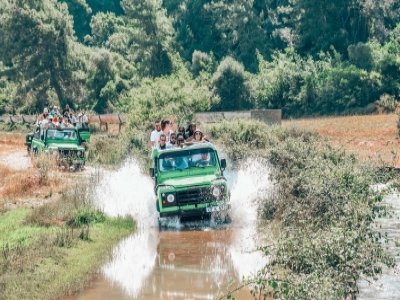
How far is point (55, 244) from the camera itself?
16109mm

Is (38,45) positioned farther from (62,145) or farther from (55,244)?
(55,244)

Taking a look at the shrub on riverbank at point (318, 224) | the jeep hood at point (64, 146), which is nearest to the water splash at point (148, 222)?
the shrub on riverbank at point (318, 224)

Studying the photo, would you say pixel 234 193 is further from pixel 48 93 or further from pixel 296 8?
pixel 296 8

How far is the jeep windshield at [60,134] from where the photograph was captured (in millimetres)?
31875

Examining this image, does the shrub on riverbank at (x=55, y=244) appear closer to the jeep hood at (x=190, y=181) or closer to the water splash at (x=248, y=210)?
the jeep hood at (x=190, y=181)

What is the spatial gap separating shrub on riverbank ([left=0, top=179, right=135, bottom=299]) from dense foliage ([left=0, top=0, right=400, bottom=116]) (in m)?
32.8

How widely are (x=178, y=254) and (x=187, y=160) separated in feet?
12.5

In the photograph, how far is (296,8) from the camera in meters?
72.8

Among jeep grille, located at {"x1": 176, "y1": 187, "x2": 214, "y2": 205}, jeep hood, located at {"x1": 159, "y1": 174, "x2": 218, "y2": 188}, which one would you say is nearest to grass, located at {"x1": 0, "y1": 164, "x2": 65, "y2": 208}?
jeep hood, located at {"x1": 159, "y1": 174, "x2": 218, "y2": 188}

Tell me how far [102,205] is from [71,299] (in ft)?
26.3

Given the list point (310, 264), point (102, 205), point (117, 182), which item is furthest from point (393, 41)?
point (310, 264)

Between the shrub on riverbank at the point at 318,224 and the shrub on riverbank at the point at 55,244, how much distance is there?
134 inches

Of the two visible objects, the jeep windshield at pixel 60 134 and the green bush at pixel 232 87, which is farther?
the green bush at pixel 232 87

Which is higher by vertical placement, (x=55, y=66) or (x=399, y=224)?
(x=55, y=66)
